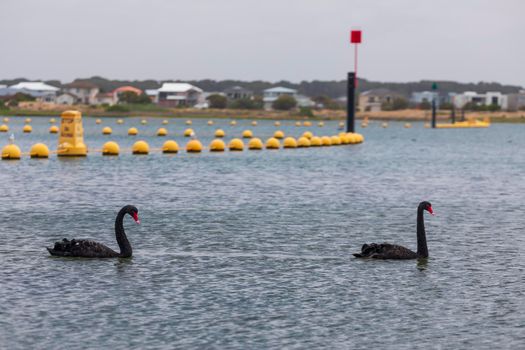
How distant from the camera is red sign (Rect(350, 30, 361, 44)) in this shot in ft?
279

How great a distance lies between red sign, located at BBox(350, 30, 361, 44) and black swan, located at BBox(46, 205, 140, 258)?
6347cm

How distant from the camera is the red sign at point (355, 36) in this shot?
84.9 meters

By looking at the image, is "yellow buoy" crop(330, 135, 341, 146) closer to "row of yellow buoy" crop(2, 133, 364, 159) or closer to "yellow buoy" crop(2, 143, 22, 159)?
"row of yellow buoy" crop(2, 133, 364, 159)

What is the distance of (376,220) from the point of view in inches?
1275

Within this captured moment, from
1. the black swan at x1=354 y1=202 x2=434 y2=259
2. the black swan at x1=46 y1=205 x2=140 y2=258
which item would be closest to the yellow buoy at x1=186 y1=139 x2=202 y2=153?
the black swan at x1=354 y1=202 x2=434 y2=259

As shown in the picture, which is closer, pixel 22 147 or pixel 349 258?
pixel 349 258

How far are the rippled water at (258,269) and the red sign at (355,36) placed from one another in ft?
130

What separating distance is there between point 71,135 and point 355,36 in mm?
33225

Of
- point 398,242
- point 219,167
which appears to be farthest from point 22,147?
point 398,242

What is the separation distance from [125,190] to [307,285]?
22342 millimetres

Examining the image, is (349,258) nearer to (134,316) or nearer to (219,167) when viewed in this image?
(134,316)

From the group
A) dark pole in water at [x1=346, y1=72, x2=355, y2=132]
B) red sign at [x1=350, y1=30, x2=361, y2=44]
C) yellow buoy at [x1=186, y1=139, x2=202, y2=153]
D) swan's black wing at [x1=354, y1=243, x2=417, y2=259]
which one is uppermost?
red sign at [x1=350, y1=30, x2=361, y2=44]

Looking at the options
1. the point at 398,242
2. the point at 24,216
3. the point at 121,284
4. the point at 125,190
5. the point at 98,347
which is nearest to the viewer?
the point at 98,347

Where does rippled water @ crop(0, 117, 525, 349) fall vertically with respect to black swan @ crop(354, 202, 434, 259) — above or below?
below
